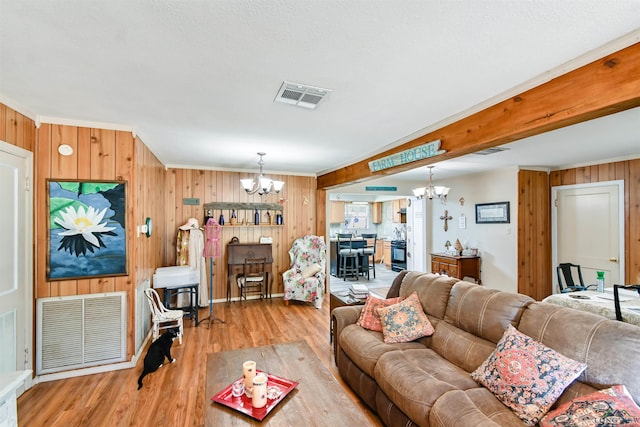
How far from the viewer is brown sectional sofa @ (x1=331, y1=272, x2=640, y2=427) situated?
4.85ft

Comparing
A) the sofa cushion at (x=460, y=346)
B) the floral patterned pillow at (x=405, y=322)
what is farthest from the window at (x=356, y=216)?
the sofa cushion at (x=460, y=346)

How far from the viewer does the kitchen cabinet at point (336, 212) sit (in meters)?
9.52

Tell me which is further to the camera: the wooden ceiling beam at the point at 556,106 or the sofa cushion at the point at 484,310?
the sofa cushion at the point at 484,310

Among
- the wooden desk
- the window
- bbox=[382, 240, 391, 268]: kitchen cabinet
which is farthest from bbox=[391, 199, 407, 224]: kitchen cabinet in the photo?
the wooden desk

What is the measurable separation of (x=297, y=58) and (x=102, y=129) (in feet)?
7.67

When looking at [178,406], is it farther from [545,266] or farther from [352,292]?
[545,266]

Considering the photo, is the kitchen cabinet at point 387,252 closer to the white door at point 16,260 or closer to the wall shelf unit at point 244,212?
the wall shelf unit at point 244,212

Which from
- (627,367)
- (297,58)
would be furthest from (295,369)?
(297,58)

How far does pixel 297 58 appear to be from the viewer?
167 cm

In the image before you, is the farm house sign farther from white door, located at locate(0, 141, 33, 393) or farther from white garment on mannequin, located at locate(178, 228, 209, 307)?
white door, located at locate(0, 141, 33, 393)

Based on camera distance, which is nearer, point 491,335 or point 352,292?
point 491,335

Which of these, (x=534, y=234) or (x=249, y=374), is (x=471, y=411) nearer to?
(x=249, y=374)

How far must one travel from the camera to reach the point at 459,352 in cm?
211

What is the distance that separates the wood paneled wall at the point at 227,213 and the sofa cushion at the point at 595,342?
14.2ft
